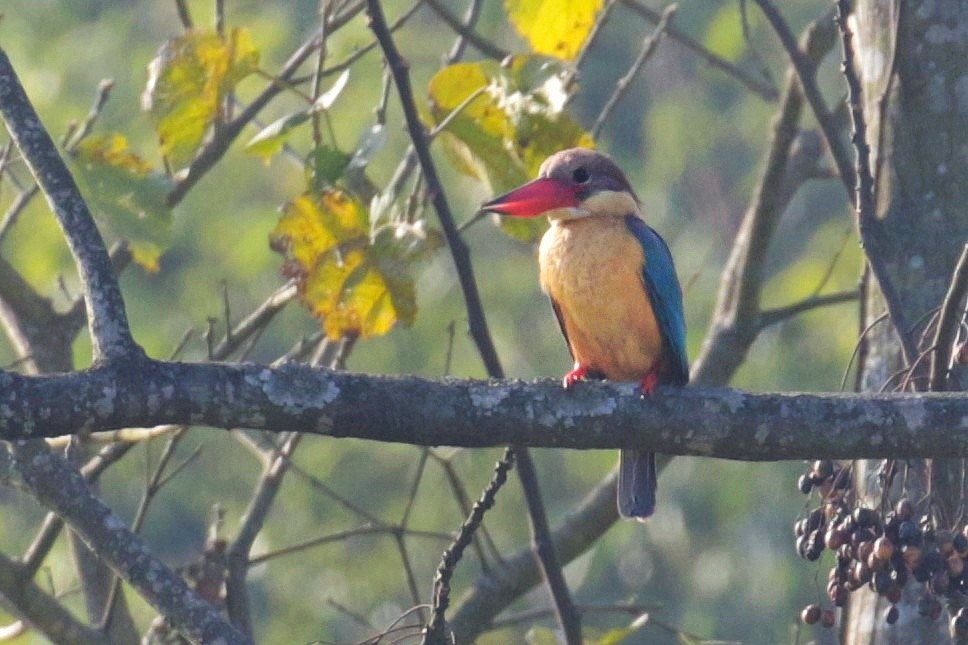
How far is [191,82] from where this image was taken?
354cm

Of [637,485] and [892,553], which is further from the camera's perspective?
[637,485]

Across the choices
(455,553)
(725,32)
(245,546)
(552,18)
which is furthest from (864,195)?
(725,32)

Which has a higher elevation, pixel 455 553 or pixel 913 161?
pixel 913 161

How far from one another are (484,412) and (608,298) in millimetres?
1349

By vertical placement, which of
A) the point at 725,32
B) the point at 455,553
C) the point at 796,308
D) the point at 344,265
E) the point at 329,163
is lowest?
the point at 455,553

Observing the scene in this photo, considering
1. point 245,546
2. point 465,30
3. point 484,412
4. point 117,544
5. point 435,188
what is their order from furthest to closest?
1. point 465,30
2. point 245,546
3. point 435,188
4. point 117,544
5. point 484,412

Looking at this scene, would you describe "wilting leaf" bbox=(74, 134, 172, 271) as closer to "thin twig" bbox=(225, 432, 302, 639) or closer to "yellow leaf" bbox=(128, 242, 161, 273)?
"yellow leaf" bbox=(128, 242, 161, 273)

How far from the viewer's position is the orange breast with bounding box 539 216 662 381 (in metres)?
3.91

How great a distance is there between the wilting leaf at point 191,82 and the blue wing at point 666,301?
114 cm

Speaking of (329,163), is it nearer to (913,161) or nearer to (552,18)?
(552,18)

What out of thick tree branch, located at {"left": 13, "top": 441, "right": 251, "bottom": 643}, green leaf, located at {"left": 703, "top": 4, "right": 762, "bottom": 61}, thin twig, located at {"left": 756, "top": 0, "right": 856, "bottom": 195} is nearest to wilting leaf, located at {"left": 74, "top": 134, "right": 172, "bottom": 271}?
thick tree branch, located at {"left": 13, "top": 441, "right": 251, "bottom": 643}

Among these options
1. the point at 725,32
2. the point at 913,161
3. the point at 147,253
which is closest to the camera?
the point at 147,253

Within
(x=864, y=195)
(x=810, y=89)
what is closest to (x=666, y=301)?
(x=810, y=89)

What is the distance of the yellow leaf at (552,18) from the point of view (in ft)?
11.8
